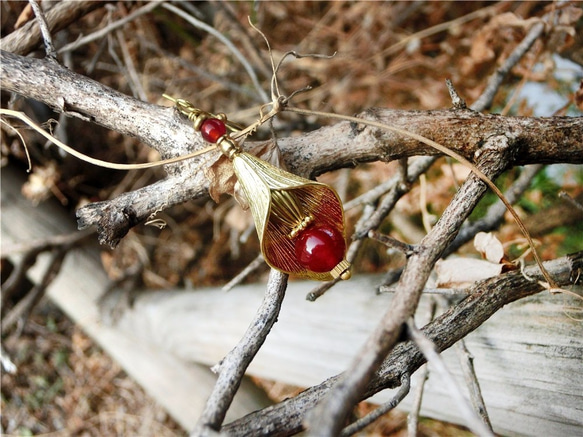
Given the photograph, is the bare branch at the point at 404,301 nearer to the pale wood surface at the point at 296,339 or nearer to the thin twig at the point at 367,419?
the thin twig at the point at 367,419

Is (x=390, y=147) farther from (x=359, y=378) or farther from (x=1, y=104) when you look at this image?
(x=1, y=104)

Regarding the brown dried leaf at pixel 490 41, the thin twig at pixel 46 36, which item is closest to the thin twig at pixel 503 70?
the brown dried leaf at pixel 490 41

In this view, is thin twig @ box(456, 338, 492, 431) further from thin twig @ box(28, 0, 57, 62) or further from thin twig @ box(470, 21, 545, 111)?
thin twig @ box(28, 0, 57, 62)

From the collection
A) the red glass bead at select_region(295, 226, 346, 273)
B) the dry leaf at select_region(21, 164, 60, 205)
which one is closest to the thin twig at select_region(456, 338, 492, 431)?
the red glass bead at select_region(295, 226, 346, 273)

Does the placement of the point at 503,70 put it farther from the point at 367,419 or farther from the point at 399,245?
the point at 367,419

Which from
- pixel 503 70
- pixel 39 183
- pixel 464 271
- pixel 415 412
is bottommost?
pixel 415 412

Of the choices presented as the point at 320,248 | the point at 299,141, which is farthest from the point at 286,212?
the point at 299,141
